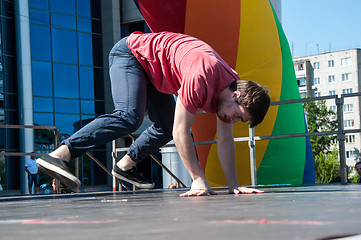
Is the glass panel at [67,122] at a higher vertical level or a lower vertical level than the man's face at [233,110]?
higher

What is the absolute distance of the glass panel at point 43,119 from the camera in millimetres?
24406

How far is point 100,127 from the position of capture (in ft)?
12.7

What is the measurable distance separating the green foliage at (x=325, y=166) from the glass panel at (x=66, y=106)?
38.0 metres

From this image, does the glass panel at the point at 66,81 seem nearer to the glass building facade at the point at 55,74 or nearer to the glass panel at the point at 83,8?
the glass building facade at the point at 55,74

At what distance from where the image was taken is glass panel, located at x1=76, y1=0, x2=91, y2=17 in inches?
1073

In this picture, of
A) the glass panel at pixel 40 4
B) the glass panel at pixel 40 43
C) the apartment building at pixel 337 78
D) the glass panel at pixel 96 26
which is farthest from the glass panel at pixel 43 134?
the apartment building at pixel 337 78

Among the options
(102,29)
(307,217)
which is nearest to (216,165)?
(307,217)

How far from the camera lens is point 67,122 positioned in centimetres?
2578

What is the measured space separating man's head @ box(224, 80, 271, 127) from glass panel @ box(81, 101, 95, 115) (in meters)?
23.7

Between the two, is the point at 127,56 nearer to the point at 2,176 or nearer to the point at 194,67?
the point at 194,67

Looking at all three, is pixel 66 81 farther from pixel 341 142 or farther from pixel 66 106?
pixel 341 142

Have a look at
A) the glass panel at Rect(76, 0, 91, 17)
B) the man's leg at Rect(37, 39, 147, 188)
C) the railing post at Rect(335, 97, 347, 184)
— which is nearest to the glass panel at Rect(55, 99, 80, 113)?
the glass panel at Rect(76, 0, 91, 17)

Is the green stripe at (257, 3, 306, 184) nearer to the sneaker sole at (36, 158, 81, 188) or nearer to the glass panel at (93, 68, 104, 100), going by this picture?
the sneaker sole at (36, 158, 81, 188)

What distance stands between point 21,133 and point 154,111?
788 inches
